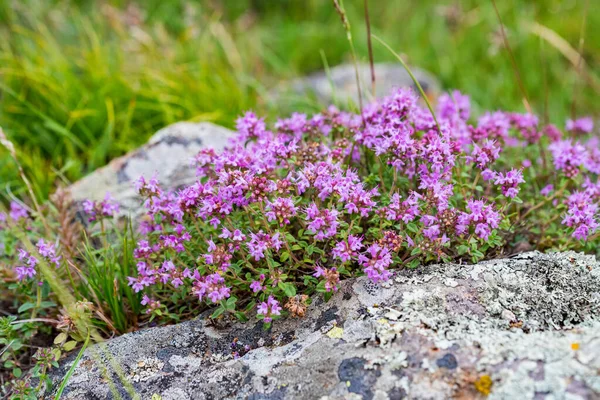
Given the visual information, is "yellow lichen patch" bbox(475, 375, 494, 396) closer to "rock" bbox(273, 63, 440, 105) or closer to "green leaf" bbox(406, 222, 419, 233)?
"green leaf" bbox(406, 222, 419, 233)

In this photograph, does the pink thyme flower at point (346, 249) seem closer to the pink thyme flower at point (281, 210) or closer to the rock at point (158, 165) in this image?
the pink thyme flower at point (281, 210)

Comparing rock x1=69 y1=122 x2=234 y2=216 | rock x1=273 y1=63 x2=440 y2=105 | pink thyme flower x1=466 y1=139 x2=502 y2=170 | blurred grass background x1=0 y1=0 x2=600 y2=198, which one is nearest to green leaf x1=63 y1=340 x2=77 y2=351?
rock x1=69 y1=122 x2=234 y2=216

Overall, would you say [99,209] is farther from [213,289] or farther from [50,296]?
[213,289]

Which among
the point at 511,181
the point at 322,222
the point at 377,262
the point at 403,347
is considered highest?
the point at 511,181

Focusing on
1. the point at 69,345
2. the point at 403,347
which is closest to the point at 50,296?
the point at 69,345

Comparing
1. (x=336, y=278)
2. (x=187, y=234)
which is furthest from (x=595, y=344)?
(x=187, y=234)

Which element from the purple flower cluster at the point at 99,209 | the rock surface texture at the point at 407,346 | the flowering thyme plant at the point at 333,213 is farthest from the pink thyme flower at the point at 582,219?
the purple flower cluster at the point at 99,209
